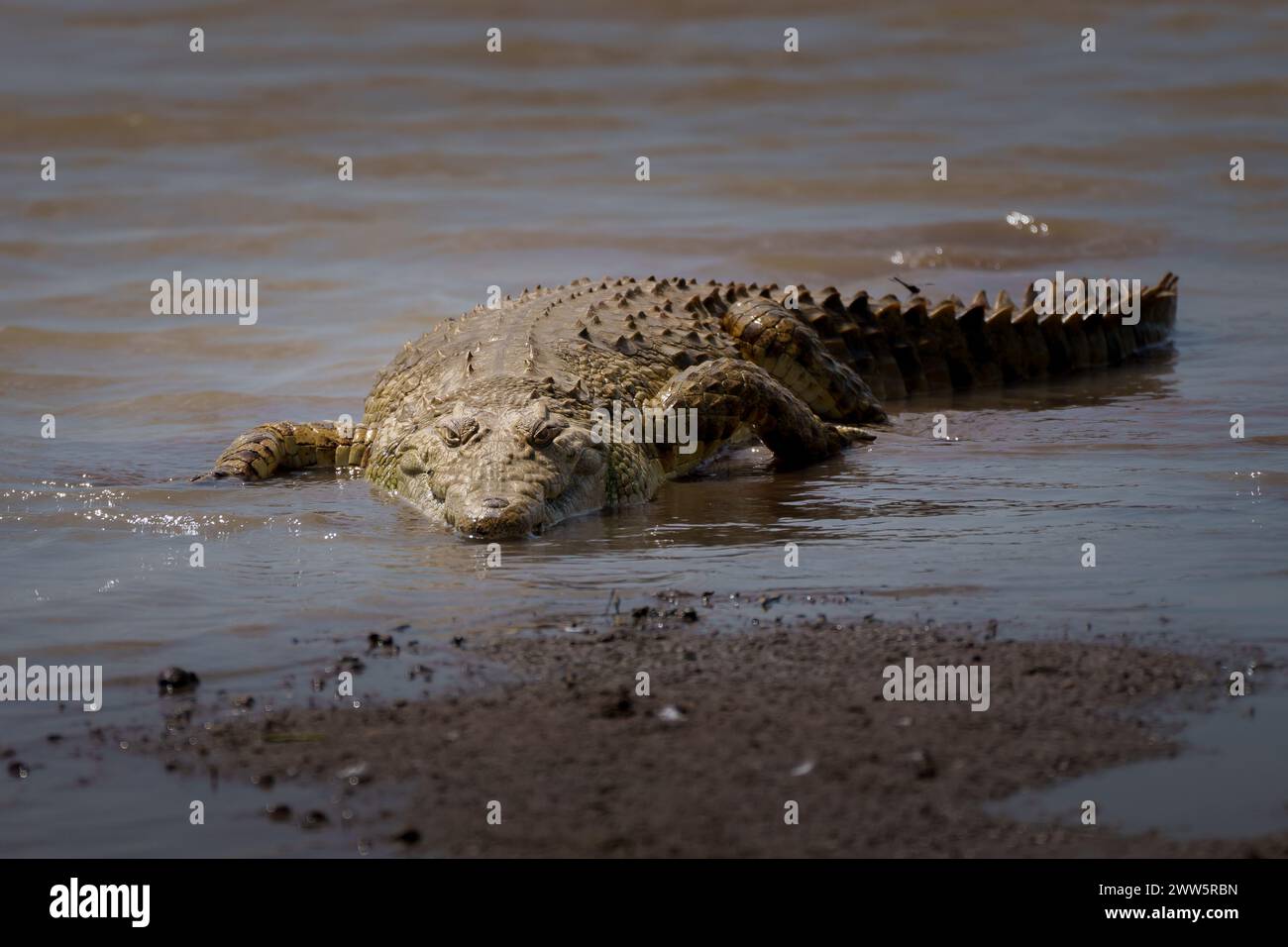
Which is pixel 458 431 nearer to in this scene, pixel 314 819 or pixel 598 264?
pixel 314 819

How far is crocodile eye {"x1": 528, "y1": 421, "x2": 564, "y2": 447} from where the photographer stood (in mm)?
7258

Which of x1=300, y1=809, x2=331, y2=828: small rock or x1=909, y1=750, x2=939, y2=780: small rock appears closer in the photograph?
x1=300, y1=809, x2=331, y2=828: small rock

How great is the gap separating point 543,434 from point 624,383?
1.33 metres

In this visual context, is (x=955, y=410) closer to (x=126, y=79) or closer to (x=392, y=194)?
(x=392, y=194)

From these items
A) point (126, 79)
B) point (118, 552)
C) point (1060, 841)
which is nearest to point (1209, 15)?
point (126, 79)

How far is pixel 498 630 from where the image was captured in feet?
16.6

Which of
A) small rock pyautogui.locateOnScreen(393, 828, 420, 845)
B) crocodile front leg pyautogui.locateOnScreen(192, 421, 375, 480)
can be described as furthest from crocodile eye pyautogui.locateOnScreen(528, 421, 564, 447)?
small rock pyautogui.locateOnScreen(393, 828, 420, 845)

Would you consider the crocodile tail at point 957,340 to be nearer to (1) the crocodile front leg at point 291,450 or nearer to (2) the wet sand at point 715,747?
(1) the crocodile front leg at point 291,450

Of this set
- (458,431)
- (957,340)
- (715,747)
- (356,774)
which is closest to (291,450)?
(458,431)

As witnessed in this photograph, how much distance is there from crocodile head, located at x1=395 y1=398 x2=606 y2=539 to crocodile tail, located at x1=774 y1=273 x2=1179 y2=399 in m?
3.31

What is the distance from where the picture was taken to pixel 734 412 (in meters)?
8.43

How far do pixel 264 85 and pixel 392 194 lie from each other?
4.98m

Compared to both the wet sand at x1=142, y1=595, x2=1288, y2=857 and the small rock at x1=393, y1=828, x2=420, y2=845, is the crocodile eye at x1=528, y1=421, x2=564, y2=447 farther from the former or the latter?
the small rock at x1=393, y1=828, x2=420, y2=845

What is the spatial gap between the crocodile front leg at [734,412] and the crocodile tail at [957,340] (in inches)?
74.7
